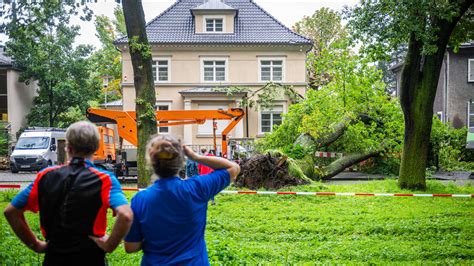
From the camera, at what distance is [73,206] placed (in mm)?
3150

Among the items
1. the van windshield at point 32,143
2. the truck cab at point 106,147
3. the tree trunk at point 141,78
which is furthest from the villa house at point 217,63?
the tree trunk at point 141,78

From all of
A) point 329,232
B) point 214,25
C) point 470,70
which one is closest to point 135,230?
point 329,232

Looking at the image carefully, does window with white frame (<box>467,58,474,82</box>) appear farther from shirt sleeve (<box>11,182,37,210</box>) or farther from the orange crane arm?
shirt sleeve (<box>11,182,37,210</box>)

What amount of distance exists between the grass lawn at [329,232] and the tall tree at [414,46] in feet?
6.50

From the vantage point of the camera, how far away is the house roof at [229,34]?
36.5 metres

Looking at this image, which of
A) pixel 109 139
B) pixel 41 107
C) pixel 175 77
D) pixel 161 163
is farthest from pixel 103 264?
pixel 41 107

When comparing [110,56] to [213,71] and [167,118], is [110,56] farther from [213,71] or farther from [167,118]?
[167,118]

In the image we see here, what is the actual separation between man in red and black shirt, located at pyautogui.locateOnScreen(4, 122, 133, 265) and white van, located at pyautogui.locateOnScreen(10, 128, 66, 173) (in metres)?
26.0

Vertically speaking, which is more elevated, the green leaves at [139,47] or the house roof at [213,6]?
the house roof at [213,6]

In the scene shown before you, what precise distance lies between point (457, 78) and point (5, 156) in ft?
103

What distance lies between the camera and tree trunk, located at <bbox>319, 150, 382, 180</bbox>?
21125 millimetres

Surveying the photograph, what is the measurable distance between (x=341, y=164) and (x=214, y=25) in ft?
63.7

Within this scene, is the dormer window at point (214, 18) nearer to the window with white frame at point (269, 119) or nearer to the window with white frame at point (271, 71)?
the window with white frame at point (271, 71)

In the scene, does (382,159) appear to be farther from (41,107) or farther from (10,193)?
(41,107)
